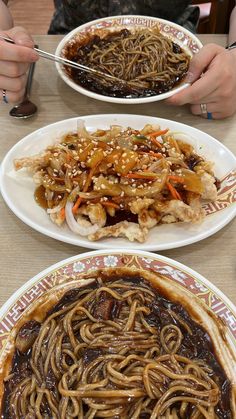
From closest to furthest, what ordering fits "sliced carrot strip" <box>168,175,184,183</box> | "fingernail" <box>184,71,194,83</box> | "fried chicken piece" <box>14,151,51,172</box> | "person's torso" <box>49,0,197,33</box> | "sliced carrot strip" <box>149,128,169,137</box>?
1. "sliced carrot strip" <box>168,175,184,183</box>
2. "fried chicken piece" <box>14,151,51,172</box>
3. "sliced carrot strip" <box>149,128,169,137</box>
4. "fingernail" <box>184,71,194,83</box>
5. "person's torso" <box>49,0,197,33</box>

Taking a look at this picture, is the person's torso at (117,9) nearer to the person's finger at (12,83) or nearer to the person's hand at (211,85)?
the person's hand at (211,85)

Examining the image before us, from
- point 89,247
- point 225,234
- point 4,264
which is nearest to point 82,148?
point 89,247

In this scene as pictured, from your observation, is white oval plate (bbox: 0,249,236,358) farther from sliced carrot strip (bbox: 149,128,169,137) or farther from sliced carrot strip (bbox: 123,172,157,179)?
sliced carrot strip (bbox: 149,128,169,137)

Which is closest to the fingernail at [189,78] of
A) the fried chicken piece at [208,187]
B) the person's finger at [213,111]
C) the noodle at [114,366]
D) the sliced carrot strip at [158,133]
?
the person's finger at [213,111]

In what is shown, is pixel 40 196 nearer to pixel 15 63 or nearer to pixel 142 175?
pixel 142 175

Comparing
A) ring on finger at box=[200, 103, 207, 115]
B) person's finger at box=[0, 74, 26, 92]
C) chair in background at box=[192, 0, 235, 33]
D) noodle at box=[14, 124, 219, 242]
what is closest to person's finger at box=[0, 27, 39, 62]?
person's finger at box=[0, 74, 26, 92]

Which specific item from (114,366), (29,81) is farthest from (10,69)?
(114,366)
